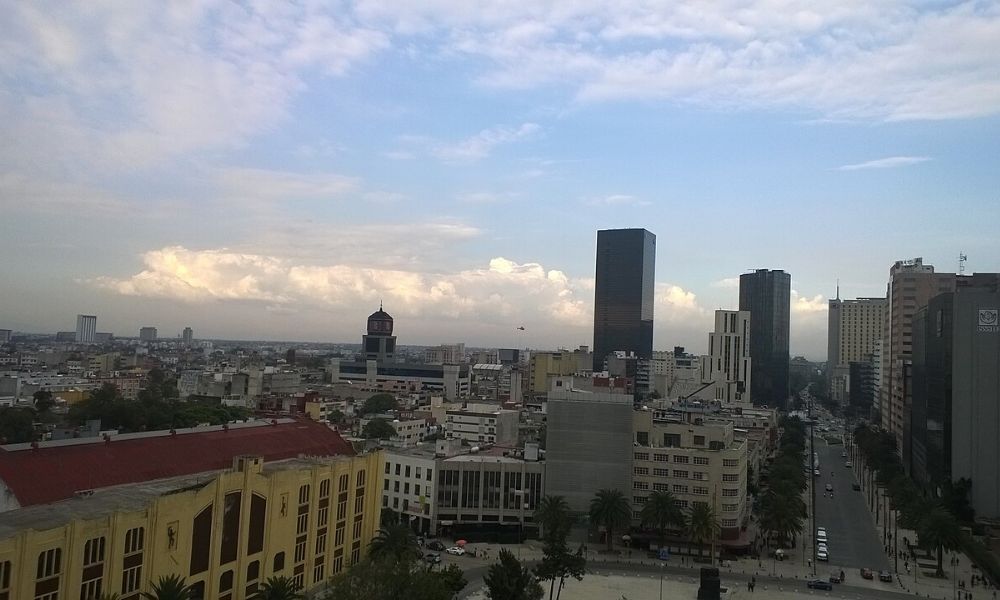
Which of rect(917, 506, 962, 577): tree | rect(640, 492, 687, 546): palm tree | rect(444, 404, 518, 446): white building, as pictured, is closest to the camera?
rect(917, 506, 962, 577): tree

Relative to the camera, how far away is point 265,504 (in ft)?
143

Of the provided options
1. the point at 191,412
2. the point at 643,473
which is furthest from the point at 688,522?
the point at 191,412

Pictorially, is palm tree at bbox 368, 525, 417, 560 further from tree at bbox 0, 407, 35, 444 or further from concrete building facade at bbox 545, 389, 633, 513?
tree at bbox 0, 407, 35, 444

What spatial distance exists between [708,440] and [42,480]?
2305 inches

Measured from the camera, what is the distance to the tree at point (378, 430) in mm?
107000

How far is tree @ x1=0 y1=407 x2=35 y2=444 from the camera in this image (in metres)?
90.3

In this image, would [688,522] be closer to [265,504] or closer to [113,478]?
[265,504]

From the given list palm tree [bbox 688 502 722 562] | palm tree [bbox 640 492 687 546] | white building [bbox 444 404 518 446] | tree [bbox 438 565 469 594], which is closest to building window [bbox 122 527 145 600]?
tree [bbox 438 565 469 594]

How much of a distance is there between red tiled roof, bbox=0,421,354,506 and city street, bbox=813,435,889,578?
46.5m

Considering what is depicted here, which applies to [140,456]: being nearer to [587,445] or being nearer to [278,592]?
[278,592]

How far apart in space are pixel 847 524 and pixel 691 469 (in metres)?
28.5

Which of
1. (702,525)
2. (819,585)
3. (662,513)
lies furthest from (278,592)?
(819,585)

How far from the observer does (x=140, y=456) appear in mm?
45875

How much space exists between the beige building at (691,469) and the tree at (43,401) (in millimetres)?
98711
